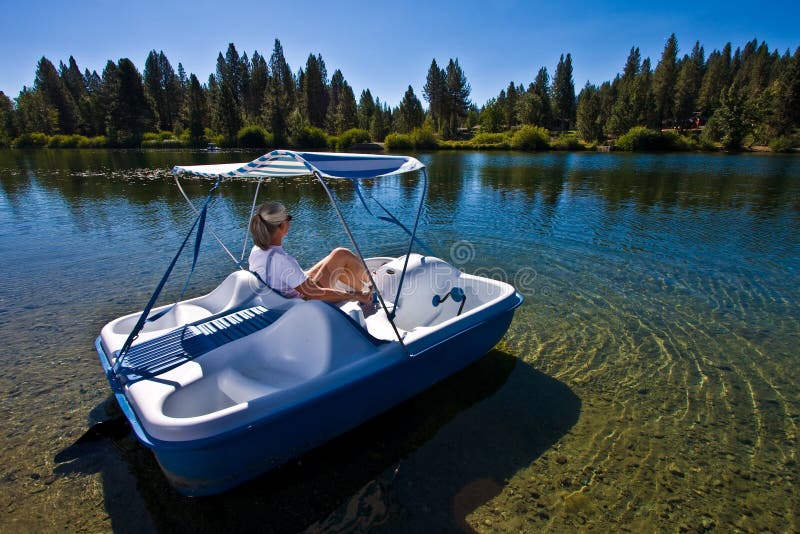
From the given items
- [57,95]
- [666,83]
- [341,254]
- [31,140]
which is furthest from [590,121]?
[57,95]

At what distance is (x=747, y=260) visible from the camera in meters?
9.02

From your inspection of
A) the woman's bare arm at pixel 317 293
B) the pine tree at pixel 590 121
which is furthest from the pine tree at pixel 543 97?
the woman's bare arm at pixel 317 293

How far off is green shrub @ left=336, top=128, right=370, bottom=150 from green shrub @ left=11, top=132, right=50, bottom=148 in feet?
170

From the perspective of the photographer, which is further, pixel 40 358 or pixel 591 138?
pixel 591 138

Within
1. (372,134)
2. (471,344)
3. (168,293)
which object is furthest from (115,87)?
(471,344)

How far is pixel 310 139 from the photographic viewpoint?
66625 mm

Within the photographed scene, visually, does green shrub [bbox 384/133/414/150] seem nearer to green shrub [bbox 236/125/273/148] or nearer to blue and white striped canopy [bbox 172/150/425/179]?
green shrub [bbox 236/125/273/148]

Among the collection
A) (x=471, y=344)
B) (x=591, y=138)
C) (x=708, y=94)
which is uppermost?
(x=708, y=94)

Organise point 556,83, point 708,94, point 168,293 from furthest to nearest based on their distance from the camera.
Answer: point 556,83
point 708,94
point 168,293

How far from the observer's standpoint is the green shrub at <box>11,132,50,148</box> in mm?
67125

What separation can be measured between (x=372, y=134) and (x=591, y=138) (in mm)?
40512

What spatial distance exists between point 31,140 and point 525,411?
3739 inches

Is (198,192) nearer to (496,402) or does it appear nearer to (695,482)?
(496,402)

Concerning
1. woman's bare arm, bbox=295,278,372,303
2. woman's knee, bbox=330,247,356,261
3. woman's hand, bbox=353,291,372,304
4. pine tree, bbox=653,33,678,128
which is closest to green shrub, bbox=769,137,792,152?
pine tree, bbox=653,33,678,128
